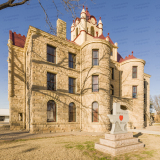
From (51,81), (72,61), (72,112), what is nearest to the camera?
(51,81)

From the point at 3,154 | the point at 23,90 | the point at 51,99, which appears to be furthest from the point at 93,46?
the point at 3,154

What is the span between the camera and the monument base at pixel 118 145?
6428 mm

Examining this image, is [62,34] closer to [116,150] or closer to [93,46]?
[93,46]

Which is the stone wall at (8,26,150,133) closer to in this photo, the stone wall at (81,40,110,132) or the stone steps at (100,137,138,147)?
the stone wall at (81,40,110,132)

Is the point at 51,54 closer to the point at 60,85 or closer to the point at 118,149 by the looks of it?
the point at 60,85

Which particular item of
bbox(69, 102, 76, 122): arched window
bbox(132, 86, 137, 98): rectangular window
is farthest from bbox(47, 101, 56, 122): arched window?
bbox(132, 86, 137, 98): rectangular window

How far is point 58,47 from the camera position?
15766 millimetres

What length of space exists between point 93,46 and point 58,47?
15.0ft

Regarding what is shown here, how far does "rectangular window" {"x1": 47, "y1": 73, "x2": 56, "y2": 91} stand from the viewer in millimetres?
14609

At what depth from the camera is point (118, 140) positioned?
6.91 m

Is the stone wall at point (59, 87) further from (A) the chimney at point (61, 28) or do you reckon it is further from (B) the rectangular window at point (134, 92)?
(A) the chimney at point (61, 28)

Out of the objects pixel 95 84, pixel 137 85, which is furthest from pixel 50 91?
pixel 137 85

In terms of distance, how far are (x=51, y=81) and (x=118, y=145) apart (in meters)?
10.4

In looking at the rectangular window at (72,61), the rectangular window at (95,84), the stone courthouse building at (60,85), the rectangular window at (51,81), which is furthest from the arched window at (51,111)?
the rectangular window at (72,61)
